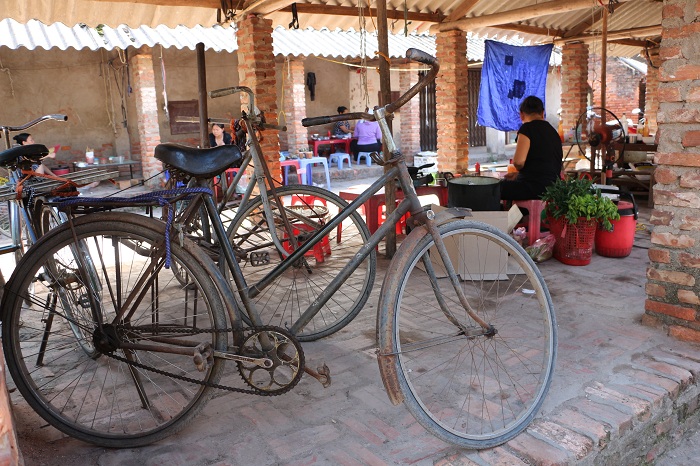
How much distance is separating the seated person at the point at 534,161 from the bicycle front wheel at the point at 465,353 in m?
1.67

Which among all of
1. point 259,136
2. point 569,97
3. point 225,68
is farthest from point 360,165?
point 259,136

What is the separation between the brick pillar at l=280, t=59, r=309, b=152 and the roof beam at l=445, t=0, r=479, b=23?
15.4ft

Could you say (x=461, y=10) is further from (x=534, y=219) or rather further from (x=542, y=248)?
(x=542, y=248)

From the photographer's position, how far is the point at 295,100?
1310cm

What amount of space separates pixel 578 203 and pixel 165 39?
8.03m

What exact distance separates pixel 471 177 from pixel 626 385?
8.22ft

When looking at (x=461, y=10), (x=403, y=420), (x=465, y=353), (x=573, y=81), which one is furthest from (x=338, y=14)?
(x=403, y=420)

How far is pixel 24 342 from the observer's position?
11.7ft

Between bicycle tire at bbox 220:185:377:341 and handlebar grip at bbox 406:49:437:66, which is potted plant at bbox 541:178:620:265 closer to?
bicycle tire at bbox 220:185:377:341

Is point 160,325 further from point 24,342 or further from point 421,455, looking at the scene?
point 24,342

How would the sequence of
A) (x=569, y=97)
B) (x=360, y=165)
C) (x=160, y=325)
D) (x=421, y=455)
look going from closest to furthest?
1. (x=421, y=455)
2. (x=160, y=325)
3. (x=569, y=97)
4. (x=360, y=165)

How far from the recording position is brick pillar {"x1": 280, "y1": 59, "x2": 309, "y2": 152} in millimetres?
13008

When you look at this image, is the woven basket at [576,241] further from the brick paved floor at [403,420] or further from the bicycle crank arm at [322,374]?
the bicycle crank arm at [322,374]

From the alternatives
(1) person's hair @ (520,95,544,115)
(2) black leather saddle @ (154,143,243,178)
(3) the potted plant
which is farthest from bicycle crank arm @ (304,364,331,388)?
(1) person's hair @ (520,95,544,115)
